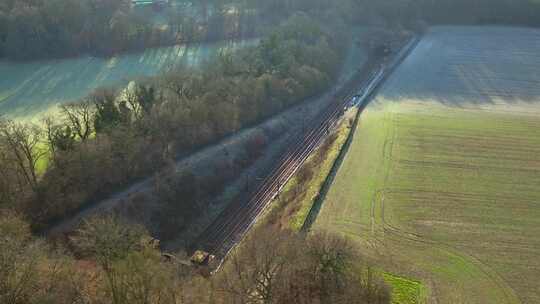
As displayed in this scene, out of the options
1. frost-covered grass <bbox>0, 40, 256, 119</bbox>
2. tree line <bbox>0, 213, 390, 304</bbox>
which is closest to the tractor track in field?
tree line <bbox>0, 213, 390, 304</bbox>

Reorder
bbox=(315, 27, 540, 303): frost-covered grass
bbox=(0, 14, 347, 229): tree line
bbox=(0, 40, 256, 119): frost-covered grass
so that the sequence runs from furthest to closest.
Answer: bbox=(0, 40, 256, 119): frost-covered grass
bbox=(0, 14, 347, 229): tree line
bbox=(315, 27, 540, 303): frost-covered grass

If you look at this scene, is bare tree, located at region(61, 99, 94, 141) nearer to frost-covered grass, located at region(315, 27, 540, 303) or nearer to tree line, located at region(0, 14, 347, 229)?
tree line, located at region(0, 14, 347, 229)

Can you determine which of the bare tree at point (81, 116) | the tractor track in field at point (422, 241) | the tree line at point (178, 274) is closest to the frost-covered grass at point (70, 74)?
the bare tree at point (81, 116)

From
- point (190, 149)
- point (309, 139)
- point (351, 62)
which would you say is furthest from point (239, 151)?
point (351, 62)

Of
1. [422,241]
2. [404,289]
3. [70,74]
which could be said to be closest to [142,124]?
[422,241]

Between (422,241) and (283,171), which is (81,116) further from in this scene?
(422,241)
